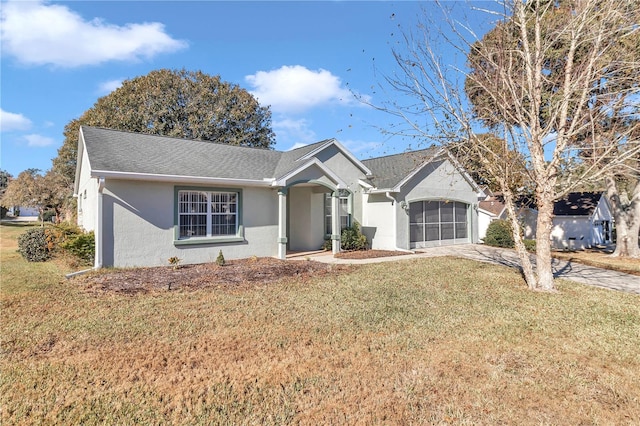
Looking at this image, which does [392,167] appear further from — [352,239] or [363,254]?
[363,254]

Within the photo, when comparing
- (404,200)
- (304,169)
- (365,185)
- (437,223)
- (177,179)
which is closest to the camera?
(177,179)

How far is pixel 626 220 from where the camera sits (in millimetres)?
17344

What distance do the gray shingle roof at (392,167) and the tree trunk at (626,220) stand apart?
9889 millimetres

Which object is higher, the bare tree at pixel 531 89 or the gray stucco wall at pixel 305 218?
the bare tree at pixel 531 89

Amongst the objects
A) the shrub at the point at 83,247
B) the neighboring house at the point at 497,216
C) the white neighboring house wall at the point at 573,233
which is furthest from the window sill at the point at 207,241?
the white neighboring house wall at the point at 573,233

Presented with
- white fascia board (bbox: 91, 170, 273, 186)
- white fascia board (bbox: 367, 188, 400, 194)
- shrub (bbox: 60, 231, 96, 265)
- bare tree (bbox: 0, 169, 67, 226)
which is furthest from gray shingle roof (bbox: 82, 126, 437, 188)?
bare tree (bbox: 0, 169, 67, 226)

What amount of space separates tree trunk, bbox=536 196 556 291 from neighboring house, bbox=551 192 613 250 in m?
18.7

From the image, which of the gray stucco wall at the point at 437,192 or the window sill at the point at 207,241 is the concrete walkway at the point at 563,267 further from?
the window sill at the point at 207,241

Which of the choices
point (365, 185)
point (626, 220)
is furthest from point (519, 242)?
point (626, 220)

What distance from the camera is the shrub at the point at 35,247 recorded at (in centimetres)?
1254

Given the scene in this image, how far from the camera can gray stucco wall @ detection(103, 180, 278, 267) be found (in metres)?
10.4

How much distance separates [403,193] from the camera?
16.2 metres

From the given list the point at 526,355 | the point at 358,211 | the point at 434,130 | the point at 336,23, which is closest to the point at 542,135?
the point at 434,130

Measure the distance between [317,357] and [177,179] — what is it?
8737mm
